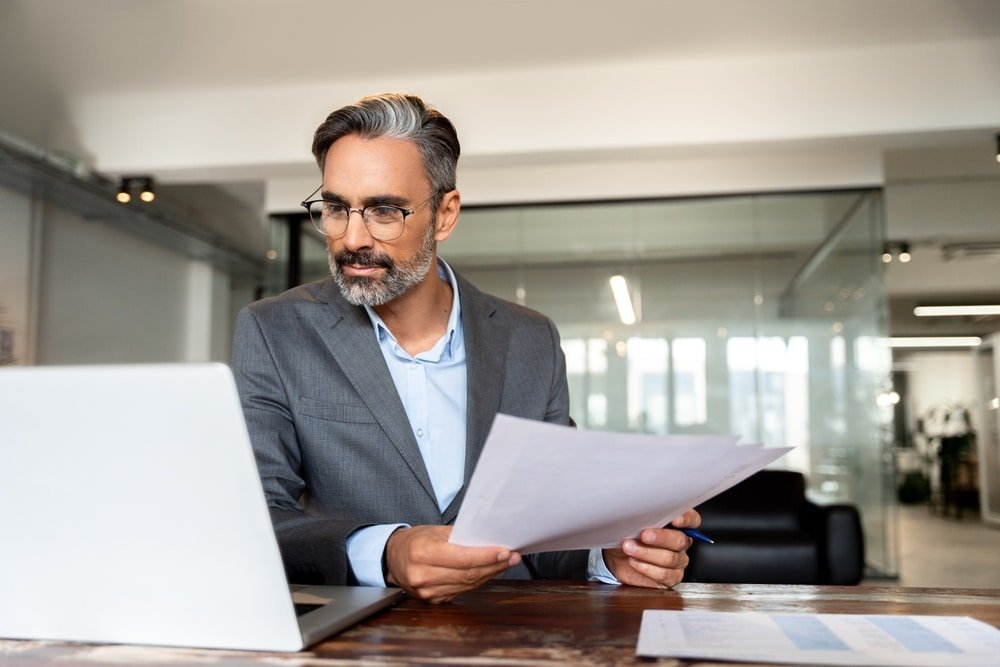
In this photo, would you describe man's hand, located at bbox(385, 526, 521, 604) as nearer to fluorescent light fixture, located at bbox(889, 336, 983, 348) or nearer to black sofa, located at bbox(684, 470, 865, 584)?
black sofa, located at bbox(684, 470, 865, 584)

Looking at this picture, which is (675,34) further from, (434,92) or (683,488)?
(683,488)

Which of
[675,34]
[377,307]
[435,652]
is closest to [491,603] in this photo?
[435,652]

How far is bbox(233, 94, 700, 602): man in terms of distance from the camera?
4.99ft

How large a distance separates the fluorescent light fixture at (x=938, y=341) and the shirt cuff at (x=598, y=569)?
14.7m

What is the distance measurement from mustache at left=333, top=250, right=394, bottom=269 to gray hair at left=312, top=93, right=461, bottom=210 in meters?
0.20

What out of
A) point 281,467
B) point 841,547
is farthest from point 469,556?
point 841,547

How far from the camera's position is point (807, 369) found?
645 centimetres

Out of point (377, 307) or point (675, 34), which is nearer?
point (377, 307)

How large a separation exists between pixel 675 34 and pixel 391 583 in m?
4.19

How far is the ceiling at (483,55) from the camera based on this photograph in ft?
14.7

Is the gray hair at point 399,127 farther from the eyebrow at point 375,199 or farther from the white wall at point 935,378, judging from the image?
the white wall at point 935,378

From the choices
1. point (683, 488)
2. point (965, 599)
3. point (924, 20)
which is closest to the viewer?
point (683, 488)

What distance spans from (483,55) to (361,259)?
3696 millimetres

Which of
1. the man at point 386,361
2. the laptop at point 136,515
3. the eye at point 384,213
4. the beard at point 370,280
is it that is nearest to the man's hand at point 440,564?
the laptop at point 136,515
